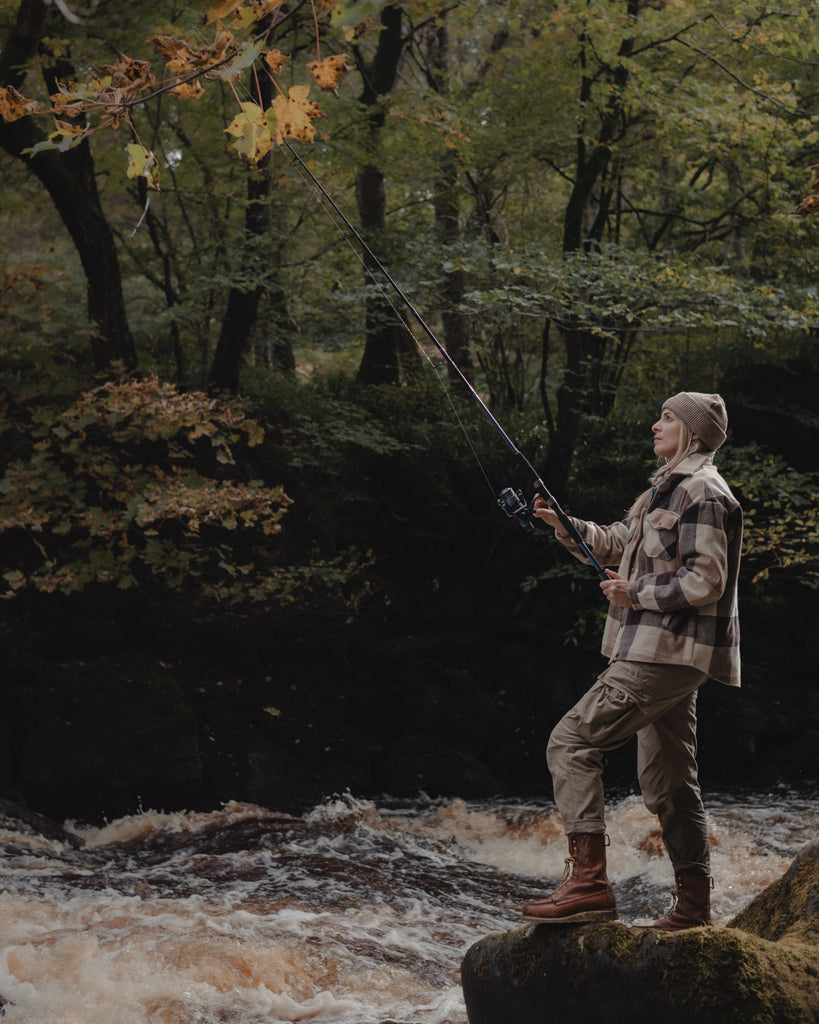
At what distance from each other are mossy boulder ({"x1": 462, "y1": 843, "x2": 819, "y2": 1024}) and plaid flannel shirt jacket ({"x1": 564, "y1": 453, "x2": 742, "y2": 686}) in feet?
2.73

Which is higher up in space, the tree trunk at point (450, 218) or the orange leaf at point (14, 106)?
the tree trunk at point (450, 218)

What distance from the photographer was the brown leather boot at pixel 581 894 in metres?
3.04

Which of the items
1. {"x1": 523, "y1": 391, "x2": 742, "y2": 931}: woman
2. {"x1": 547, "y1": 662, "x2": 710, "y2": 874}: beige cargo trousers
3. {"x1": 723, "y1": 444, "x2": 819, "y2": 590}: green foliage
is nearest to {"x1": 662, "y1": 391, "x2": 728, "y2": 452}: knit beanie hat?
{"x1": 523, "y1": 391, "x2": 742, "y2": 931}: woman

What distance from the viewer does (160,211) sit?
1290 cm

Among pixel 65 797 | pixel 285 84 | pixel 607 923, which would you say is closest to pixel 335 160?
pixel 285 84

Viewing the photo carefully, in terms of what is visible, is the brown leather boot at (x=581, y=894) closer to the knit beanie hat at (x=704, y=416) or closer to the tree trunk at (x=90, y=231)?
the knit beanie hat at (x=704, y=416)

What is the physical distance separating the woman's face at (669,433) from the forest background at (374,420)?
12.0 feet

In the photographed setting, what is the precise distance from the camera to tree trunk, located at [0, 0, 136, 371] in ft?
28.6

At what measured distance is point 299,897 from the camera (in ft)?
18.8

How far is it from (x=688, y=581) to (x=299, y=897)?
376cm

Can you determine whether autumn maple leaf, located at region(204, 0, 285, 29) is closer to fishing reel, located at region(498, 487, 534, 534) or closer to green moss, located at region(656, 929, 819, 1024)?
fishing reel, located at region(498, 487, 534, 534)

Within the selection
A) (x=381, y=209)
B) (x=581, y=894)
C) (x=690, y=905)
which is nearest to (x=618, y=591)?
(x=581, y=894)

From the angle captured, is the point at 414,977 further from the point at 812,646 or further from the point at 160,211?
the point at 160,211

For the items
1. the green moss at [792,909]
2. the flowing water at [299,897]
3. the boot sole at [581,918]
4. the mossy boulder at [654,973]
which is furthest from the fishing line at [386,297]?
the flowing water at [299,897]
